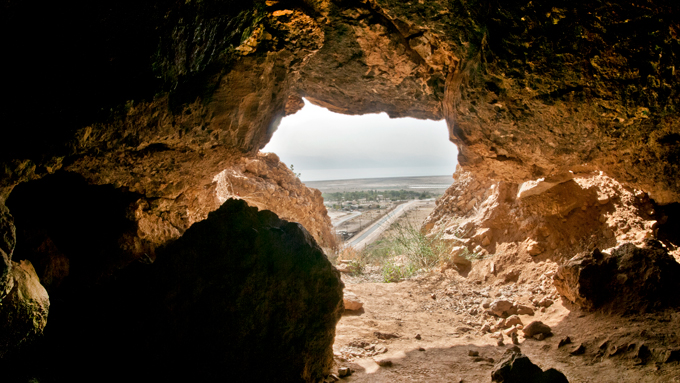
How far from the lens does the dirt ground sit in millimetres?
2262

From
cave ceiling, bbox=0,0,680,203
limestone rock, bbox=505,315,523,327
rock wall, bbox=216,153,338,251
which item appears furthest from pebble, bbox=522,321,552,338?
rock wall, bbox=216,153,338,251

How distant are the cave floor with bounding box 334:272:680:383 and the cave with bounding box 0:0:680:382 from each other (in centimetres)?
5

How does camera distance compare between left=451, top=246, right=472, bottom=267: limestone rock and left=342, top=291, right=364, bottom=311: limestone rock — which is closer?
left=342, top=291, right=364, bottom=311: limestone rock

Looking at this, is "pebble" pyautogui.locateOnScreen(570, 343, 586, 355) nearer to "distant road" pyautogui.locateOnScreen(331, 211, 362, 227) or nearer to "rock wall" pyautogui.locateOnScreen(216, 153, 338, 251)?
"rock wall" pyautogui.locateOnScreen(216, 153, 338, 251)

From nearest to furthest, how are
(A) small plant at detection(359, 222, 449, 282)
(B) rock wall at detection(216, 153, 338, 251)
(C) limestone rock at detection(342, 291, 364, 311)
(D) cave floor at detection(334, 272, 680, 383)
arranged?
(D) cave floor at detection(334, 272, 680, 383) → (C) limestone rock at detection(342, 291, 364, 311) → (A) small plant at detection(359, 222, 449, 282) → (B) rock wall at detection(216, 153, 338, 251)

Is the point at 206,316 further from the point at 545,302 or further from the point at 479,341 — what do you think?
the point at 545,302

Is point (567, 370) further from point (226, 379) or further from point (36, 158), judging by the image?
point (36, 158)

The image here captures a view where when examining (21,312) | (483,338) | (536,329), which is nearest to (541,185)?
(536,329)

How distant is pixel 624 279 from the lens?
2.92 meters

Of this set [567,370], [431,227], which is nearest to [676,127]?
[567,370]

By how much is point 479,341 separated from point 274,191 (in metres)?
5.29

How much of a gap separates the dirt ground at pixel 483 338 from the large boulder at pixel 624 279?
132 millimetres

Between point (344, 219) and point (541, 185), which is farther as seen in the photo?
point (344, 219)

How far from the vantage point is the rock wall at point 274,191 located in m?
6.70
